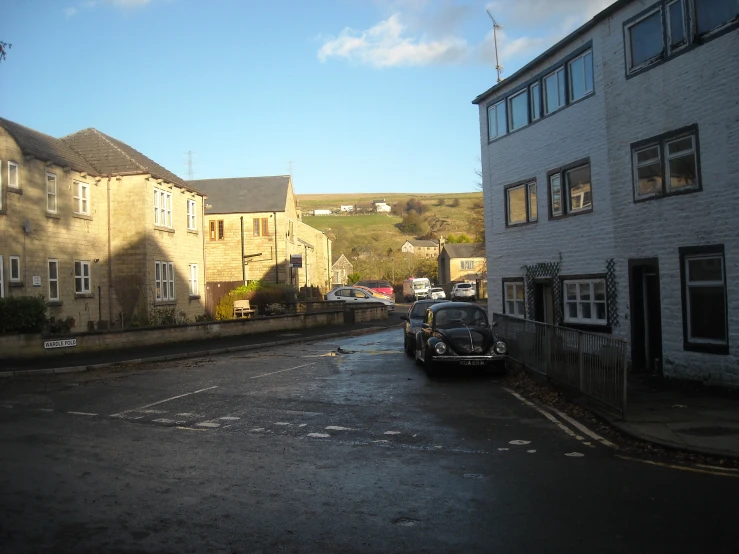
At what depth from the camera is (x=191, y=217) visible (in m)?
37.4

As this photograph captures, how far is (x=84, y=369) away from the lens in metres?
17.4

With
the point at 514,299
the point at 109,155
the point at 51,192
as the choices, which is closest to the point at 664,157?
the point at 514,299

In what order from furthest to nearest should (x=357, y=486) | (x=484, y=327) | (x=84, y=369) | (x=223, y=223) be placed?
(x=223, y=223) < (x=84, y=369) < (x=484, y=327) < (x=357, y=486)

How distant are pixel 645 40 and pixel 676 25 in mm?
1105

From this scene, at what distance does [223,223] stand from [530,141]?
36.4 m

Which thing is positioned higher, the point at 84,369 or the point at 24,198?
the point at 24,198

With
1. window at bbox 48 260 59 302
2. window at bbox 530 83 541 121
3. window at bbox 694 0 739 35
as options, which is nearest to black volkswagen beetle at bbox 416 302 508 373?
window at bbox 530 83 541 121

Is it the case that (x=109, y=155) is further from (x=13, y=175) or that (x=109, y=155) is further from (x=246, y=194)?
(x=246, y=194)

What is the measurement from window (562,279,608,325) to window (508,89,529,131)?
560 cm

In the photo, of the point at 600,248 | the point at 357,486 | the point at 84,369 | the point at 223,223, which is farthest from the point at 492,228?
the point at 223,223

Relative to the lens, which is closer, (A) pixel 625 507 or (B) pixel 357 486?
(A) pixel 625 507

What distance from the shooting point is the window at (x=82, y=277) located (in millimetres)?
27919

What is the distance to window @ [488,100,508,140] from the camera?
21.9 meters

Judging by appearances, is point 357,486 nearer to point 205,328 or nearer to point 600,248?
point 600,248
